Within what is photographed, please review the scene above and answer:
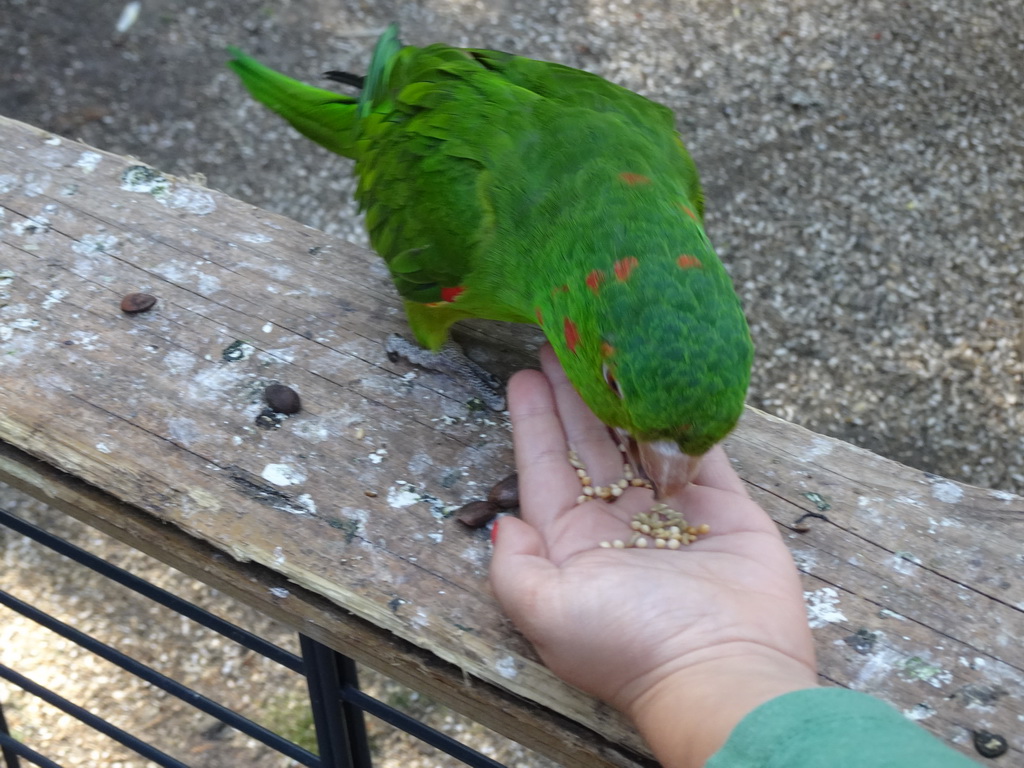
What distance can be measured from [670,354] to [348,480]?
1.97ft

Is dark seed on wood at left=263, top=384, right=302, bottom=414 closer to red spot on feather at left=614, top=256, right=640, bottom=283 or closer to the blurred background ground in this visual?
red spot on feather at left=614, top=256, right=640, bottom=283

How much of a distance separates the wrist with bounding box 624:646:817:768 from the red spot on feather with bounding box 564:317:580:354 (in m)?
0.57

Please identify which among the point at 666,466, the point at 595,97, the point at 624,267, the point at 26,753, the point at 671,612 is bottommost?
the point at 26,753

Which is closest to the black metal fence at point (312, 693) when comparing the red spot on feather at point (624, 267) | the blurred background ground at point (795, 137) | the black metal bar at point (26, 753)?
the black metal bar at point (26, 753)

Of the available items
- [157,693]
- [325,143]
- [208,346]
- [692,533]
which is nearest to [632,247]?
[692,533]

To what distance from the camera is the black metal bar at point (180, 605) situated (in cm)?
168

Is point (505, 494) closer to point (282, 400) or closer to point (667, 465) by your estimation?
point (667, 465)

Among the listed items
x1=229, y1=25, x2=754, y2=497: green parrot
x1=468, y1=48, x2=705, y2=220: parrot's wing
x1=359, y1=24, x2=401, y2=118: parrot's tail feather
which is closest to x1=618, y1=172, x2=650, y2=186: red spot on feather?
x1=229, y1=25, x2=754, y2=497: green parrot

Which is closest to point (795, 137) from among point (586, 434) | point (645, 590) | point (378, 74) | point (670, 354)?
point (378, 74)

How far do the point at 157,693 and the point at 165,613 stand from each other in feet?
0.99

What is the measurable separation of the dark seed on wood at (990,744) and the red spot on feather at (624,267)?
82 cm

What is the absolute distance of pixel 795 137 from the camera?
15.6 feet

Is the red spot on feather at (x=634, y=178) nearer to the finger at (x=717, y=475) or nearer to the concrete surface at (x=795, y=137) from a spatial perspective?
the finger at (x=717, y=475)

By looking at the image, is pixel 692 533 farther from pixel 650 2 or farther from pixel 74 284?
pixel 650 2
